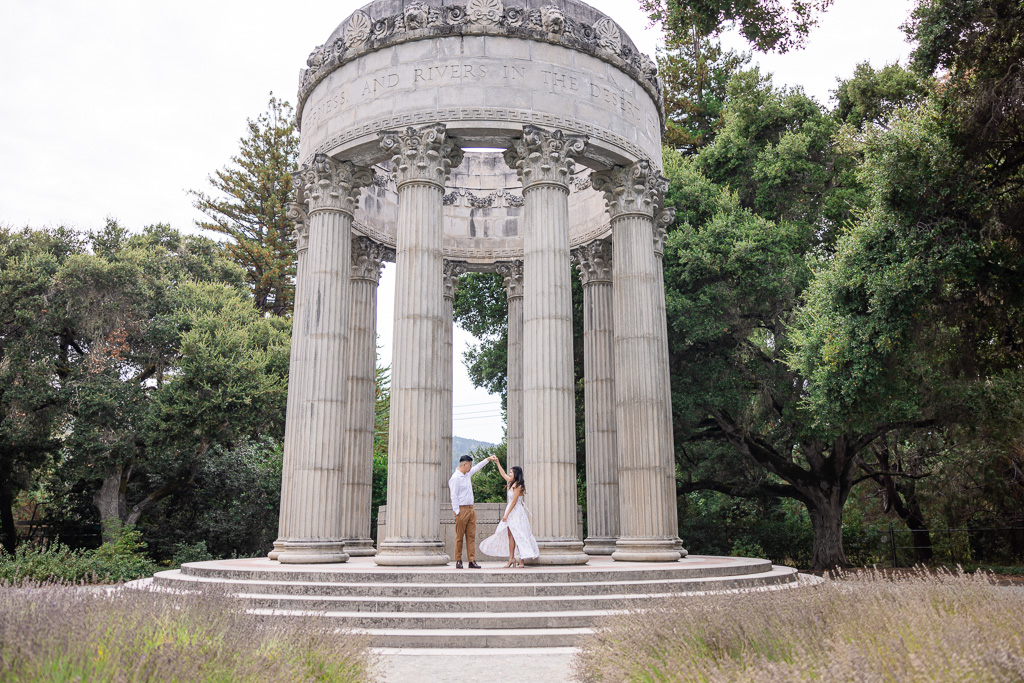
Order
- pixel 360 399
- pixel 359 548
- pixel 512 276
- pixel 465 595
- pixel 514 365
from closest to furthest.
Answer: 1. pixel 465 595
2. pixel 359 548
3. pixel 360 399
4. pixel 514 365
5. pixel 512 276

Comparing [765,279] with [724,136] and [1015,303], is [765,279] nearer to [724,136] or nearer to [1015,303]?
[724,136]

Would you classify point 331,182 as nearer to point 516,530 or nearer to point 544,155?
point 544,155

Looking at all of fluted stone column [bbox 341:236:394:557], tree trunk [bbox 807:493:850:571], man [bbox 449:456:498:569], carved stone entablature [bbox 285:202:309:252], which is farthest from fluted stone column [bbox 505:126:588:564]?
tree trunk [bbox 807:493:850:571]

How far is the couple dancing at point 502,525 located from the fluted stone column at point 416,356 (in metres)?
0.86

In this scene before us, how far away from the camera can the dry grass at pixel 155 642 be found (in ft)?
23.9

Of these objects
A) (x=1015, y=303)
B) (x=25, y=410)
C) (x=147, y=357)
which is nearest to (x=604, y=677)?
(x=1015, y=303)

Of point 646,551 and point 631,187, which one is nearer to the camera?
point 646,551

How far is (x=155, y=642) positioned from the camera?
28.5 feet

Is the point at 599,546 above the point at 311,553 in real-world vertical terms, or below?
below

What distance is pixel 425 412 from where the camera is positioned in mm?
21484

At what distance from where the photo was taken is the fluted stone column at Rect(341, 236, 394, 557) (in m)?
28.1

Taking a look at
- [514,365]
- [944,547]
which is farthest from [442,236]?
[944,547]

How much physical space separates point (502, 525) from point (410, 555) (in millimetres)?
2599

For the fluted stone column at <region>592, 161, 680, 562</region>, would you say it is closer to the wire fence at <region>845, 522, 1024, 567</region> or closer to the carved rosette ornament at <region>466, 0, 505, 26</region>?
the carved rosette ornament at <region>466, 0, 505, 26</region>
